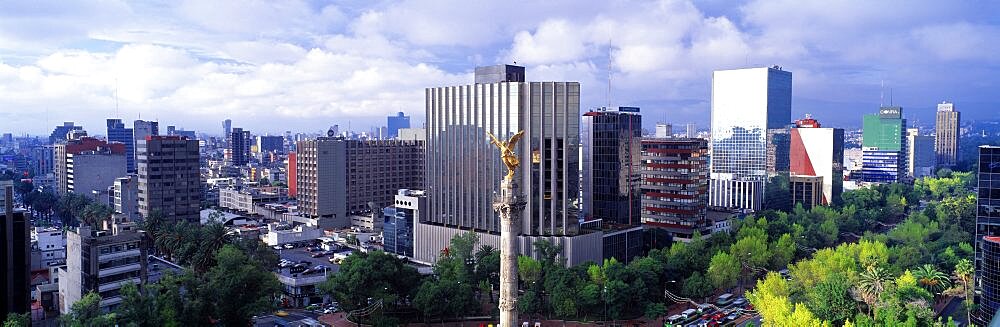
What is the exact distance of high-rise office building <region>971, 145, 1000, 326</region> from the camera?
146 ft

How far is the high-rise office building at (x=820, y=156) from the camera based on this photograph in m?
116

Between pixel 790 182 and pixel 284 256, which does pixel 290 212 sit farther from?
pixel 790 182

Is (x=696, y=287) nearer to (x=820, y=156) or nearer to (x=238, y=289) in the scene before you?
(x=238, y=289)

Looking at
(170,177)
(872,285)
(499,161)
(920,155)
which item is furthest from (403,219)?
(920,155)

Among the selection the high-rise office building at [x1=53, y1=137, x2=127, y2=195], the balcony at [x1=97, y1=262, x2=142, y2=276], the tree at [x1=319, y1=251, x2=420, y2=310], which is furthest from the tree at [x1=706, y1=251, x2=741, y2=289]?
the high-rise office building at [x1=53, y1=137, x2=127, y2=195]

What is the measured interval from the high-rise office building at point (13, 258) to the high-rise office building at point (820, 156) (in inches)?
3925

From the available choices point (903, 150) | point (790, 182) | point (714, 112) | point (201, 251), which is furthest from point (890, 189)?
point (201, 251)

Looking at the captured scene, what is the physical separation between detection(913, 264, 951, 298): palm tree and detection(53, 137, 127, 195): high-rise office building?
4515 inches

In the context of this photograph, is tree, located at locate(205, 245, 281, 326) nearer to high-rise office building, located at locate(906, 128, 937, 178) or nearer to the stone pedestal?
the stone pedestal

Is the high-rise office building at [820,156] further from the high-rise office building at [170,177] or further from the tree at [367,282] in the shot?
the high-rise office building at [170,177]

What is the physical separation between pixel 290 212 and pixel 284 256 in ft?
98.8

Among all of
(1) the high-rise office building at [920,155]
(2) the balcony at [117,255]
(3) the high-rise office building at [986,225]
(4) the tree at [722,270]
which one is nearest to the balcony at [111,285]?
(2) the balcony at [117,255]

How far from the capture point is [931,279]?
49969 mm

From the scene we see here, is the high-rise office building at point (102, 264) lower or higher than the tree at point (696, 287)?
higher
